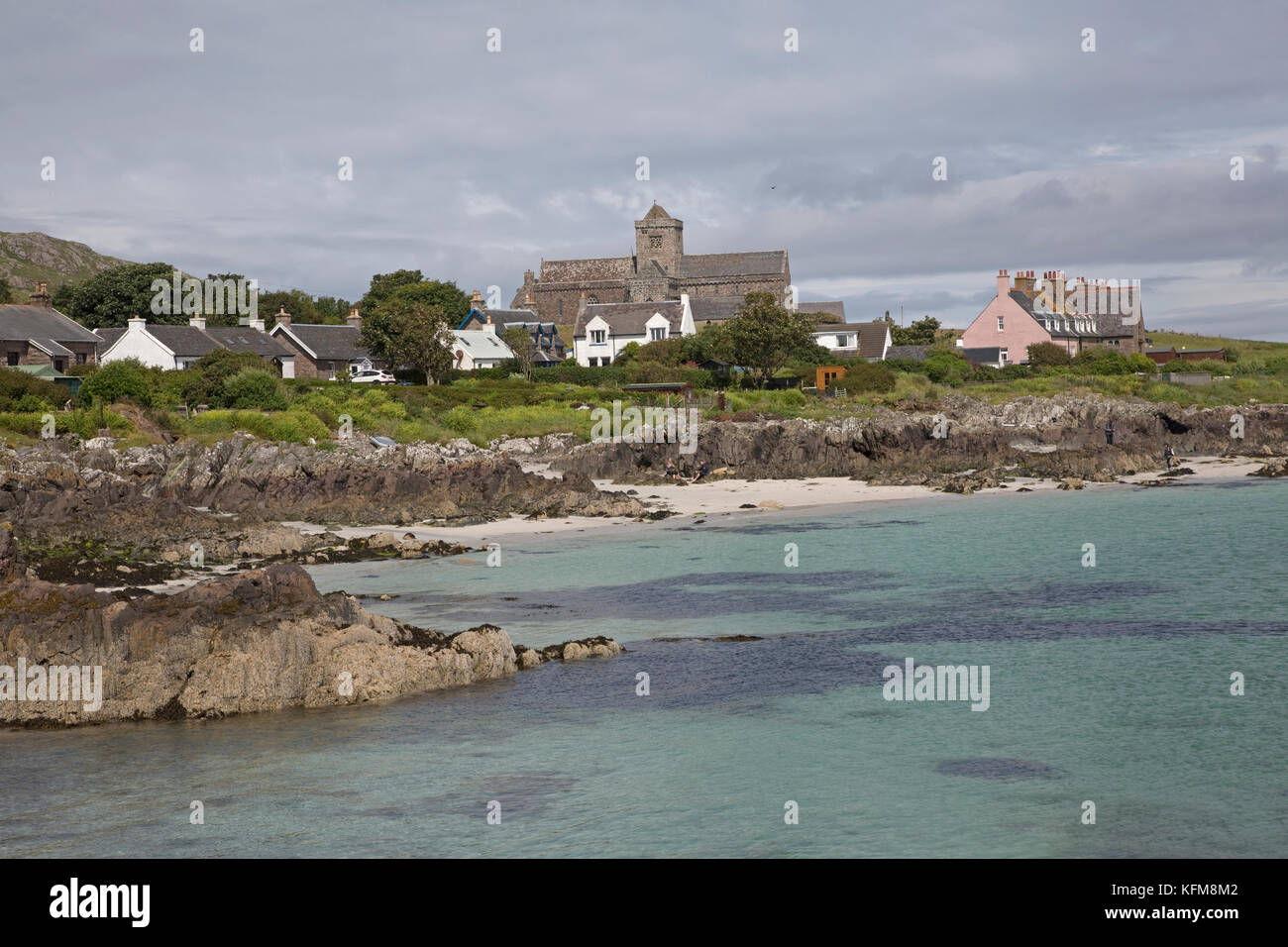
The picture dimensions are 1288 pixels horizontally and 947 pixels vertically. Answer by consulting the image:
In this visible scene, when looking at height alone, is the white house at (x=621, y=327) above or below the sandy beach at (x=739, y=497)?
above

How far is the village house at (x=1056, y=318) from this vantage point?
99188 mm

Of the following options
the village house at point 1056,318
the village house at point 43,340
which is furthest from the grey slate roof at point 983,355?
the village house at point 43,340

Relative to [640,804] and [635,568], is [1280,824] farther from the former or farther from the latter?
[635,568]

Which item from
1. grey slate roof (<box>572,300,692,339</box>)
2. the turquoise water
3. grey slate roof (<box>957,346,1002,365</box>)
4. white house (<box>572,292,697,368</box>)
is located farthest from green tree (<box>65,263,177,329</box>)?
the turquoise water

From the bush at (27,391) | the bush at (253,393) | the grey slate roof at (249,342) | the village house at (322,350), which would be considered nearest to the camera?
the bush at (27,391)

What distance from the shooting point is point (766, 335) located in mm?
78750

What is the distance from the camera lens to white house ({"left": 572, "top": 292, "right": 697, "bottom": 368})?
106688 mm

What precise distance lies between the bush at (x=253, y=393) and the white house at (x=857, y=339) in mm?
53806

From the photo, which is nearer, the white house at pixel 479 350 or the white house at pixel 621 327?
the white house at pixel 479 350

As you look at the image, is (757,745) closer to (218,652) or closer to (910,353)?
(218,652)

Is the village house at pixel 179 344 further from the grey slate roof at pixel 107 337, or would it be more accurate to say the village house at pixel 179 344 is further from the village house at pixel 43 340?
the village house at pixel 43 340

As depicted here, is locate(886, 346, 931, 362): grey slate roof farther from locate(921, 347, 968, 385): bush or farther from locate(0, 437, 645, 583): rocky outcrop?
locate(0, 437, 645, 583): rocky outcrop

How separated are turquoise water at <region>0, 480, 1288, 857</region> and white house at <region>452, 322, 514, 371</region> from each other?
70357 millimetres

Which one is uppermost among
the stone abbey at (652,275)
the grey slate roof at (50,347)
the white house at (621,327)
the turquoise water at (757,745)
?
the stone abbey at (652,275)
